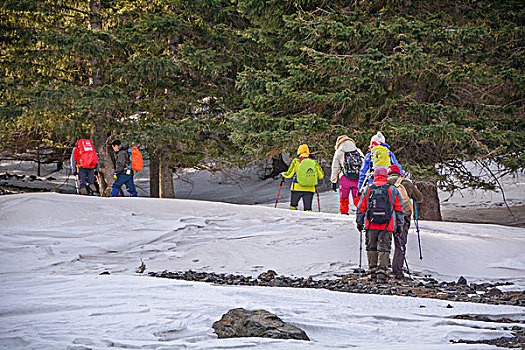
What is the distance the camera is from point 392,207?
8.08m

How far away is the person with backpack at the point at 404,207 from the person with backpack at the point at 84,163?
387 inches

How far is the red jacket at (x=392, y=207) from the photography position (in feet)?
26.6

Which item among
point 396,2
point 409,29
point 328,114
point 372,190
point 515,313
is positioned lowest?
point 515,313

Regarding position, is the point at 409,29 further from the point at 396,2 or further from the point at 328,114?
the point at 328,114

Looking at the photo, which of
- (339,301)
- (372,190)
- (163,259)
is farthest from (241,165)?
(339,301)

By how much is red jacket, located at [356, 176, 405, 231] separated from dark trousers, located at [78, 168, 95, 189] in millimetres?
9792

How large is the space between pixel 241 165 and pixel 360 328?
13432 mm

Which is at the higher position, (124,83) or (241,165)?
(124,83)

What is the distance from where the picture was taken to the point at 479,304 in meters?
6.23

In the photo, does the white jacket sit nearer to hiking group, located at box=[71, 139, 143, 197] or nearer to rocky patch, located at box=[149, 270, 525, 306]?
rocky patch, located at box=[149, 270, 525, 306]

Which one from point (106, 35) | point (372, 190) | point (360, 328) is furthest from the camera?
point (106, 35)

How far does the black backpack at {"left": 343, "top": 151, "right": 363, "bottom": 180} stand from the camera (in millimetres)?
11672

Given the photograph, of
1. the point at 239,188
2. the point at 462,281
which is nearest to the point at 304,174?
the point at 462,281

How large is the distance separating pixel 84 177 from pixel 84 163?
414 millimetres
